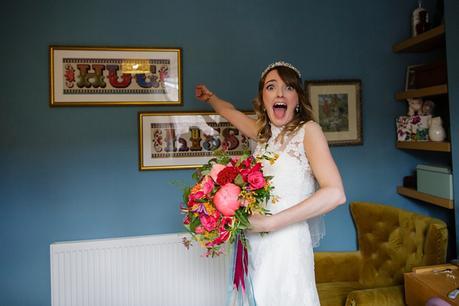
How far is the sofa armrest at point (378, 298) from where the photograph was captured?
76.9 inches

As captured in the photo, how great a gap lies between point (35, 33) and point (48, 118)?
21.1 inches

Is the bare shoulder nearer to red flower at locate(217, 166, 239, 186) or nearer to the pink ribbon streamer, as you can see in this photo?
red flower at locate(217, 166, 239, 186)

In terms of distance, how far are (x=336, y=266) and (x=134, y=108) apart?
5.60 feet

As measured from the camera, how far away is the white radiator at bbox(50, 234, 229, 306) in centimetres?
233

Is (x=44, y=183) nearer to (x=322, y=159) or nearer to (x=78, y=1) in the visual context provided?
(x=78, y=1)

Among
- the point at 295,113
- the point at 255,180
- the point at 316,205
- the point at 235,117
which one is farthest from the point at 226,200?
the point at 235,117

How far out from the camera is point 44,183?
2400 millimetres

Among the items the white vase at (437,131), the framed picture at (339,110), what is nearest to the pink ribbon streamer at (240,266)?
the framed picture at (339,110)

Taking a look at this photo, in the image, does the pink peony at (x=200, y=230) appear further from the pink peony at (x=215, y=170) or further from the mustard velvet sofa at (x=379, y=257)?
the mustard velvet sofa at (x=379, y=257)

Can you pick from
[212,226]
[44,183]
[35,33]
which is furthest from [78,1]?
[212,226]

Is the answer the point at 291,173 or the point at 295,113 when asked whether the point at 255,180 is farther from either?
the point at 295,113

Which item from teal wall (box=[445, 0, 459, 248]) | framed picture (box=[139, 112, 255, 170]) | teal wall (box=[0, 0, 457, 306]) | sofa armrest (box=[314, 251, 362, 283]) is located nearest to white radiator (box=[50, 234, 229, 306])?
teal wall (box=[0, 0, 457, 306])

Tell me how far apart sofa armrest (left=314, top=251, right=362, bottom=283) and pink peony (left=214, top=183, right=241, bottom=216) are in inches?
58.7

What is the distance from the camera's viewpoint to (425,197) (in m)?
2.46
